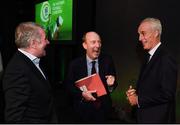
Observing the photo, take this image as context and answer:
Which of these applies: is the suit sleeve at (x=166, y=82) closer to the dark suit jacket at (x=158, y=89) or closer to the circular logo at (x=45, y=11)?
the dark suit jacket at (x=158, y=89)

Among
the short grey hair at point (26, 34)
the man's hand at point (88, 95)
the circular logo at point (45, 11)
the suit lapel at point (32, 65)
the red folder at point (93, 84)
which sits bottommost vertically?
the man's hand at point (88, 95)

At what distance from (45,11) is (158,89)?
495 cm

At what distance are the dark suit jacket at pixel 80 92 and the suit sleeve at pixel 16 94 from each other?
3.12 feet

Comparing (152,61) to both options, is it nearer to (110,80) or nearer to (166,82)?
(166,82)

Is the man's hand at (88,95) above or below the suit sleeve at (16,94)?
below

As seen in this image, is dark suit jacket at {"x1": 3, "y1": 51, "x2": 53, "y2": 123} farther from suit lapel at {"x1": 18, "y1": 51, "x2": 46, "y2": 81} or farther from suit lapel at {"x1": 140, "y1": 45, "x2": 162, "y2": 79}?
suit lapel at {"x1": 140, "y1": 45, "x2": 162, "y2": 79}

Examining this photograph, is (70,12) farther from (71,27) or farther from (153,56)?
(153,56)

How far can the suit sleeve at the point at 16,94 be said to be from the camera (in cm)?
229

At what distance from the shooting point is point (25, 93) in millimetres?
2295

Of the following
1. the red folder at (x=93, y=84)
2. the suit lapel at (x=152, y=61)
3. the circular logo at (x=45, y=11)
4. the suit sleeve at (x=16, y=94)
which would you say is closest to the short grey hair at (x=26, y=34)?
the suit sleeve at (x=16, y=94)

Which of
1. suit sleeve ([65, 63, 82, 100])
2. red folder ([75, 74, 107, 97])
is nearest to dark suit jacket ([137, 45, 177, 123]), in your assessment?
red folder ([75, 74, 107, 97])

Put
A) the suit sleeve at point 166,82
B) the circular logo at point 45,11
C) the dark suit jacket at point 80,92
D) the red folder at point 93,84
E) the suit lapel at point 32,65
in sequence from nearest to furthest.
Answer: the suit lapel at point 32,65 < the suit sleeve at point 166,82 < the red folder at point 93,84 < the dark suit jacket at point 80,92 < the circular logo at point 45,11

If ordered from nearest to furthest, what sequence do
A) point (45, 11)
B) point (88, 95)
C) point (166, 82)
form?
point (166, 82)
point (88, 95)
point (45, 11)

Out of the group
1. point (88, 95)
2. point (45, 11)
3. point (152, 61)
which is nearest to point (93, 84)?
point (88, 95)
